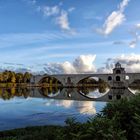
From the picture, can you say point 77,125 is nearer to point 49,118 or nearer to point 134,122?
point 134,122

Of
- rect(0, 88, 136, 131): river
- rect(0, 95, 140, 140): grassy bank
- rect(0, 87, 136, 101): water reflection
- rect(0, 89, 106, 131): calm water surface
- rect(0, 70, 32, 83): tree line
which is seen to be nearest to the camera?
rect(0, 95, 140, 140): grassy bank

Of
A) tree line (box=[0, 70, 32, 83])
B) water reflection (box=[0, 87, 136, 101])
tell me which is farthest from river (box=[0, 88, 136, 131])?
tree line (box=[0, 70, 32, 83])

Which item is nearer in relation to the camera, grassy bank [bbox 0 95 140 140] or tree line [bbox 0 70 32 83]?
grassy bank [bbox 0 95 140 140]

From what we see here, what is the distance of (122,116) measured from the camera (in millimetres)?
12805

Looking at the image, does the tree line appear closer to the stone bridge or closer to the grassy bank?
the stone bridge

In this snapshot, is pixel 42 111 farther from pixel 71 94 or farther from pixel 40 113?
pixel 71 94

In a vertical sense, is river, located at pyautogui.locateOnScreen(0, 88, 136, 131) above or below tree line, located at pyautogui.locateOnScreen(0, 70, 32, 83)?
below

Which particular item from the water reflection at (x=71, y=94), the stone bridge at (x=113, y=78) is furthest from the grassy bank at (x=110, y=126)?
Answer: the stone bridge at (x=113, y=78)

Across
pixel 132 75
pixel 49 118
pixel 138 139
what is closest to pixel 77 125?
pixel 138 139

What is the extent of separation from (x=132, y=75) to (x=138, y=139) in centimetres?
12571

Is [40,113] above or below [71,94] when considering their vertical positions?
below

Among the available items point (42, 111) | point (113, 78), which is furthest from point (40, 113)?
point (113, 78)

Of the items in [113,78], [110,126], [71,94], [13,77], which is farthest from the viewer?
[13,77]

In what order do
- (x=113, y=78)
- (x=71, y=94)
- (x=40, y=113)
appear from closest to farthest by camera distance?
1. (x=40, y=113)
2. (x=71, y=94)
3. (x=113, y=78)
